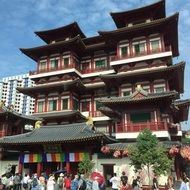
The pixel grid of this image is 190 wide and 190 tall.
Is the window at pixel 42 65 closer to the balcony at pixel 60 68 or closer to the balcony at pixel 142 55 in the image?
the balcony at pixel 60 68

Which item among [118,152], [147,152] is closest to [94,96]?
[118,152]

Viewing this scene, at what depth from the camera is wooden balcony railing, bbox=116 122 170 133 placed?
25.9m

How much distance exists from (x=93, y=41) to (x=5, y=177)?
25807mm

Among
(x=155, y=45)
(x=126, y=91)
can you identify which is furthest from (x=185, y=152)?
(x=155, y=45)

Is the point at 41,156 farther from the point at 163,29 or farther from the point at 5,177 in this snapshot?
the point at 163,29

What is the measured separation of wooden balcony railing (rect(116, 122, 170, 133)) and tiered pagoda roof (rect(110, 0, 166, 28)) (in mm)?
15853

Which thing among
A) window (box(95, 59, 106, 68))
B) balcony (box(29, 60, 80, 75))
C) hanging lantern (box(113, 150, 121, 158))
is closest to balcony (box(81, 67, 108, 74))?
window (box(95, 59, 106, 68))

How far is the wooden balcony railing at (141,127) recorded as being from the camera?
84.8ft

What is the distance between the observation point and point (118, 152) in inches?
946

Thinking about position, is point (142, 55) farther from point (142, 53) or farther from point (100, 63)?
point (100, 63)

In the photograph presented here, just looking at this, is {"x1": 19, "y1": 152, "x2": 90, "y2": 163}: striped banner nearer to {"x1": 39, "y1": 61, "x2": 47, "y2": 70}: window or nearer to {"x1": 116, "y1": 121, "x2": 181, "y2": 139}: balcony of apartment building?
{"x1": 116, "y1": 121, "x2": 181, "y2": 139}: balcony of apartment building

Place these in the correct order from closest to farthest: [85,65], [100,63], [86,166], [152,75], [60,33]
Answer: [86,166], [152,75], [100,63], [85,65], [60,33]

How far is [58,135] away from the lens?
2817 cm

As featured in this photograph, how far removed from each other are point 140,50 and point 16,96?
446ft
